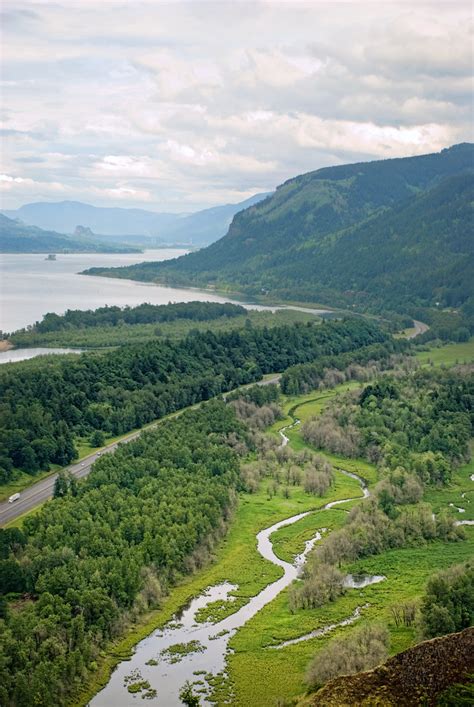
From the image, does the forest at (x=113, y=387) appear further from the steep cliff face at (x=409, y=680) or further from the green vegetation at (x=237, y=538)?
the steep cliff face at (x=409, y=680)

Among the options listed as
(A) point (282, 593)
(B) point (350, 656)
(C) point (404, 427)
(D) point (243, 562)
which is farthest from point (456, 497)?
(B) point (350, 656)

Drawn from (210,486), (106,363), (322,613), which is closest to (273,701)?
(322,613)

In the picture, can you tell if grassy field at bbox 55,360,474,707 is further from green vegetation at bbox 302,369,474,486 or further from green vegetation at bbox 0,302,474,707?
green vegetation at bbox 302,369,474,486

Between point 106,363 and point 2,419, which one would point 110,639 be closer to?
point 2,419

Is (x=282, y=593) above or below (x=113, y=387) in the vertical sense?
below

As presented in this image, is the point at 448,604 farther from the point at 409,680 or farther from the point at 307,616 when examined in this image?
the point at 409,680

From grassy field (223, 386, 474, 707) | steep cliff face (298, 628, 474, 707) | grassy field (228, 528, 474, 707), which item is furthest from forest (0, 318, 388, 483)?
steep cliff face (298, 628, 474, 707)
